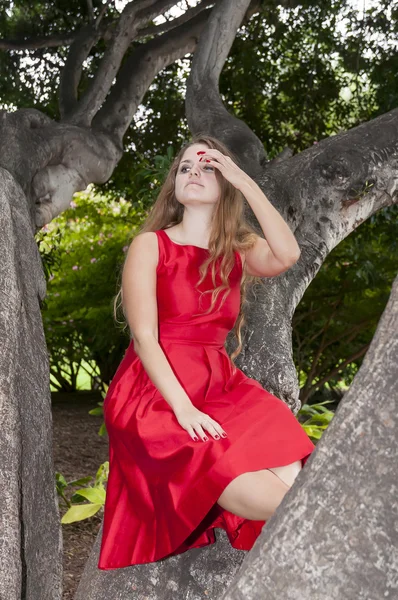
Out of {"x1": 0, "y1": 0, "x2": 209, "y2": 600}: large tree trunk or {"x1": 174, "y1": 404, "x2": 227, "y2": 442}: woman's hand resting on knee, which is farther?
{"x1": 0, "y1": 0, "x2": 209, "y2": 600}: large tree trunk

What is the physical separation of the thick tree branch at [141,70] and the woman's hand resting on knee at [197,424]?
3.83m

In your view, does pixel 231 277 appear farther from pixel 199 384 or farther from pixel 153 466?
pixel 153 466

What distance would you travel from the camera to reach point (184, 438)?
99.2 inches

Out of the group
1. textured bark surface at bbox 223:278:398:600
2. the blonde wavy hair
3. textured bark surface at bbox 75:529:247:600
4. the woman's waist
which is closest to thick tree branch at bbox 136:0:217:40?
the blonde wavy hair

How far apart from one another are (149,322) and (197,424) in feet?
1.52

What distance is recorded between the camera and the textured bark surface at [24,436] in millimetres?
2643

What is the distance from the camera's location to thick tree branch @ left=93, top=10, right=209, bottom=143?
6109mm

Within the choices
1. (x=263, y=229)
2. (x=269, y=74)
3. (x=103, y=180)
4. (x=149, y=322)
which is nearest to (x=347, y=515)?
(x=149, y=322)

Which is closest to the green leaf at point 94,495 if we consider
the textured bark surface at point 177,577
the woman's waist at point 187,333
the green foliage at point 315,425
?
the textured bark surface at point 177,577

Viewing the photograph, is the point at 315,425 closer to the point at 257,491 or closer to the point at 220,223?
the point at 220,223

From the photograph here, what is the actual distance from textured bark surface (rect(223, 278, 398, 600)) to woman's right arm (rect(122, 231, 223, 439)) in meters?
0.90

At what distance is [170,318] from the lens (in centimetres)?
289

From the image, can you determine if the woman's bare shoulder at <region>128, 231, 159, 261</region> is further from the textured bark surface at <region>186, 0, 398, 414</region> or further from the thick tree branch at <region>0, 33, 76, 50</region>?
the thick tree branch at <region>0, 33, 76, 50</region>

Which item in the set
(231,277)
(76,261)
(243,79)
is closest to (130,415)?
(231,277)
